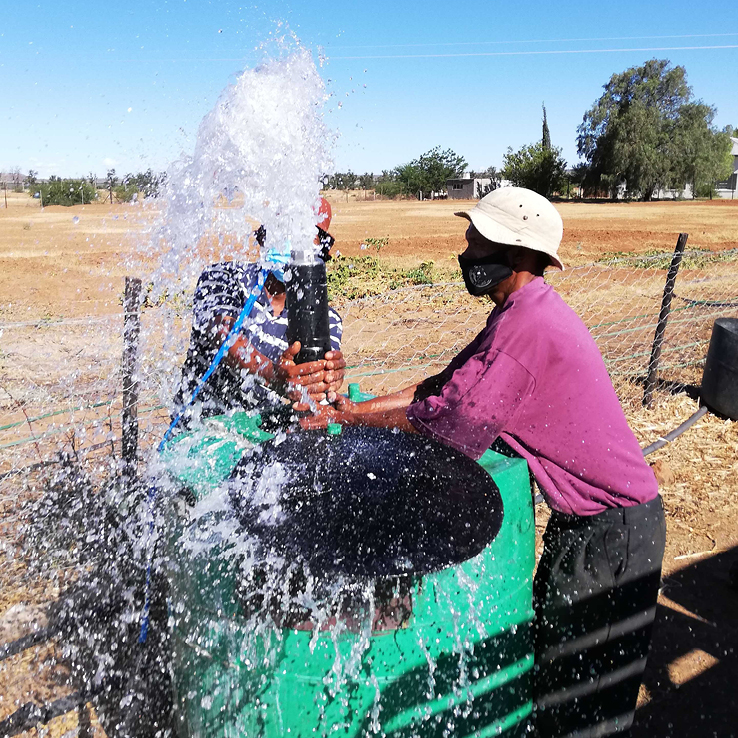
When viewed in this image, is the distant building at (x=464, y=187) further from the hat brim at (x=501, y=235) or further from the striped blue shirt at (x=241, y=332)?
the hat brim at (x=501, y=235)

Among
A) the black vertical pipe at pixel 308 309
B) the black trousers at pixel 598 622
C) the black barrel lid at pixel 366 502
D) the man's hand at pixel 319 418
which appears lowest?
the black trousers at pixel 598 622

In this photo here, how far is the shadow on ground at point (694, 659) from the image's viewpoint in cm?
285

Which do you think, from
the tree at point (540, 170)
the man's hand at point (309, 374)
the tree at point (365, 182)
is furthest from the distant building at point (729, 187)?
the man's hand at point (309, 374)

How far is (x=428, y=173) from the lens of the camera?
64625 mm

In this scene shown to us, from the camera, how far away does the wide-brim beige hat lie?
81.8 inches

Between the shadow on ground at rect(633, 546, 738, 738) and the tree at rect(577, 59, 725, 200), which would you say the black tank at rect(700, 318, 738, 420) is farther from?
the tree at rect(577, 59, 725, 200)

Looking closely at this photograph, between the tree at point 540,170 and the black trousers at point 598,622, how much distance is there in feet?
197

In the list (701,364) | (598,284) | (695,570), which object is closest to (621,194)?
(598,284)

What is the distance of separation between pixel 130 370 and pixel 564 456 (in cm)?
242

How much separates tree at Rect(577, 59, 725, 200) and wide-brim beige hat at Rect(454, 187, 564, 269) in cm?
5628

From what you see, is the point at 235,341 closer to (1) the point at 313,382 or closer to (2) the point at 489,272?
(1) the point at 313,382

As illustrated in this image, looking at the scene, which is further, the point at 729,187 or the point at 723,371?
the point at 729,187

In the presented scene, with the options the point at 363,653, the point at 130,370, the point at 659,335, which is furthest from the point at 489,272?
the point at 659,335

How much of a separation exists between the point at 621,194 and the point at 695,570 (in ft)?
192
